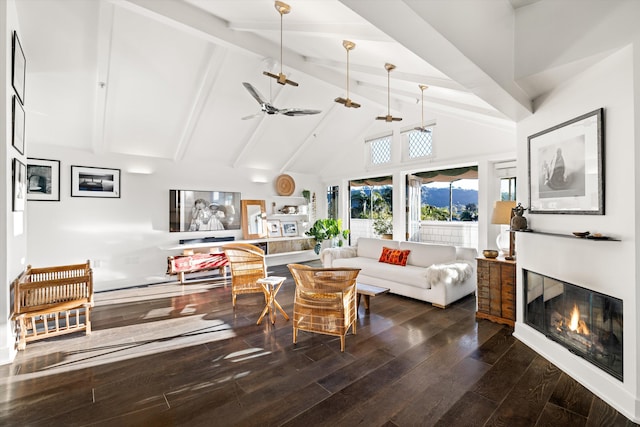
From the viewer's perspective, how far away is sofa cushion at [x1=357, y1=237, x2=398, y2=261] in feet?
18.6

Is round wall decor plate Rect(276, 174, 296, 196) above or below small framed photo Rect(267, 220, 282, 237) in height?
above

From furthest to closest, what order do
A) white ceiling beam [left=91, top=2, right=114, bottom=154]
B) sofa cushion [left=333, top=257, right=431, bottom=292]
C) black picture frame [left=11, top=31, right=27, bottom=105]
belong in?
sofa cushion [left=333, top=257, right=431, bottom=292]
white ceiling beam [left=91, top=2, right=114, bottom=154]
black picture frame [left=11, top=31, right=27, bottom=105]

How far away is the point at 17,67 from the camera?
3018 mm

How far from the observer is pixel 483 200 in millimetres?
5309

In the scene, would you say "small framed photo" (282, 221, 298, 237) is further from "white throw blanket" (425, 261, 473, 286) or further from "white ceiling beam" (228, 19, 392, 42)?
"white ceiling beam" (228, 19, 392, 42)

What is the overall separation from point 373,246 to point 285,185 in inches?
129

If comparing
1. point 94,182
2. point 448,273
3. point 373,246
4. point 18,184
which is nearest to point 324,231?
point 373,246

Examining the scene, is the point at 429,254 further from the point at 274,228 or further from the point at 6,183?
the point at 6,183

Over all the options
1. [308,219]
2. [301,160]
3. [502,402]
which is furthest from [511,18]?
[308,219]

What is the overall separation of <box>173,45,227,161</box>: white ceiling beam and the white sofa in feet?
12.1

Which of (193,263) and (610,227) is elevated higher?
(610,227)

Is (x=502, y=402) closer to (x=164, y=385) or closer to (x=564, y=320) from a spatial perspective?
(x=564, y=320)

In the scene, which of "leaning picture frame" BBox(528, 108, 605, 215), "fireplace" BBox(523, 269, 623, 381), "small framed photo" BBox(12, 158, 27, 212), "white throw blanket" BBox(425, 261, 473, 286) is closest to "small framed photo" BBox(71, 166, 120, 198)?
"small framed photo" BBox(12, 158, 27, 212)

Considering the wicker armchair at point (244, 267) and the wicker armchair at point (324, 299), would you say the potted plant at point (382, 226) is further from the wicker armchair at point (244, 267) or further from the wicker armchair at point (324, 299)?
the wicker armchair at point (324, 299)
